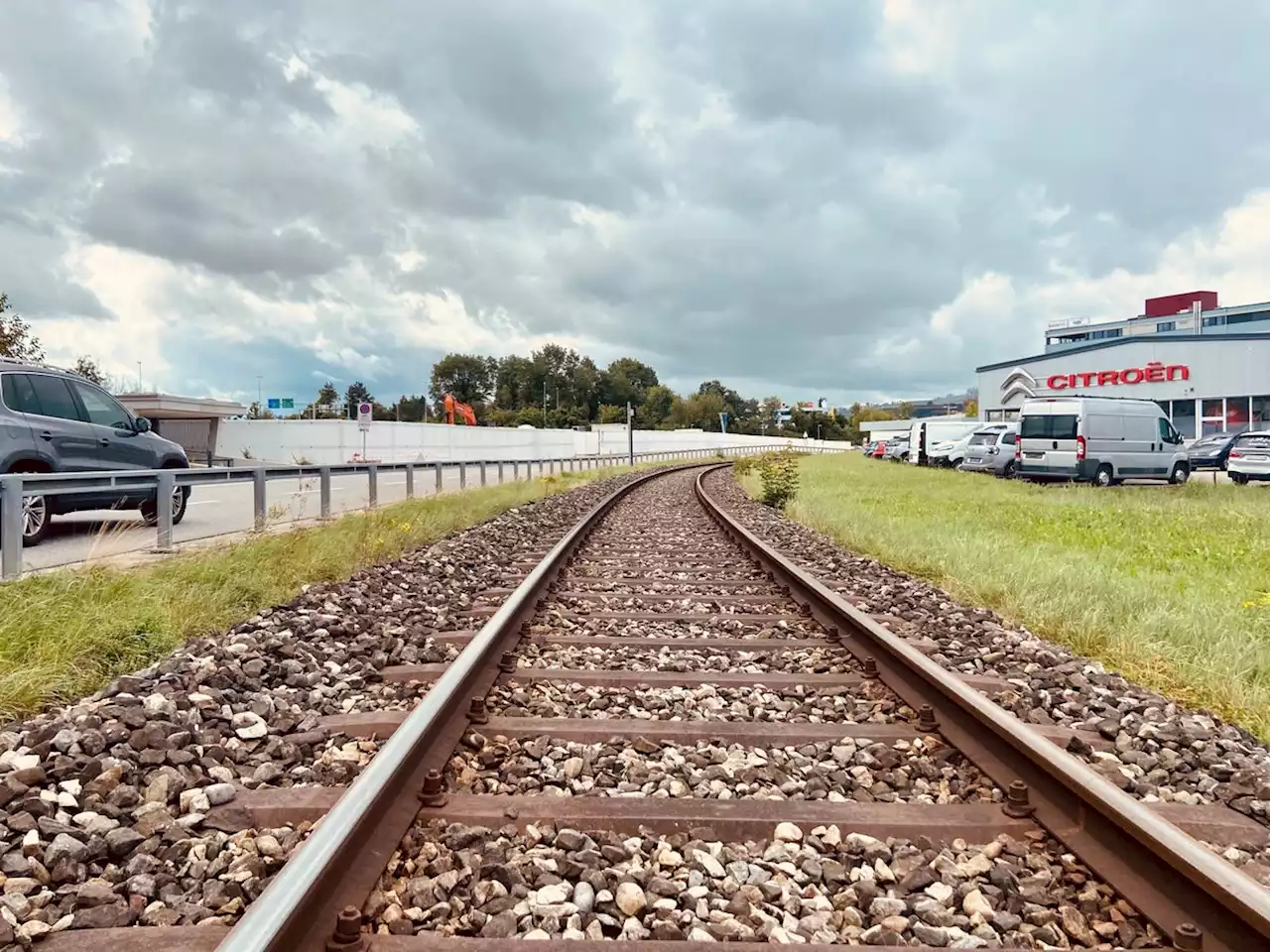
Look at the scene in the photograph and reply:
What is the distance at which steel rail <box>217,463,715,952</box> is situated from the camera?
213cm

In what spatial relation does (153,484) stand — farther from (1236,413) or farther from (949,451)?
(1236,413)

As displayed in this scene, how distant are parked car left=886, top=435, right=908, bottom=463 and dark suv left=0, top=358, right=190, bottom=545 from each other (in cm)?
4261

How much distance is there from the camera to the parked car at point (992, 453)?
28.8 metres

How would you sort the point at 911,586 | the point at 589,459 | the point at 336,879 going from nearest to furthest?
the point at 336,879, the point at 911,586, the point at 589,459

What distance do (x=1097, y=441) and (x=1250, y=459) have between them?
5.05m

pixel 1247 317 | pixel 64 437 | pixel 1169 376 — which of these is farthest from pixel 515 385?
pixel 64 437

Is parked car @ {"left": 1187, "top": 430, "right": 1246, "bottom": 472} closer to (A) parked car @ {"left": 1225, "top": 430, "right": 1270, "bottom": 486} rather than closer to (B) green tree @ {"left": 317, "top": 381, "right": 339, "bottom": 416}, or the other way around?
Answer: (A) parked car @ {"left": 1225, "top": 430, "right": 1270, "bottom": 486}

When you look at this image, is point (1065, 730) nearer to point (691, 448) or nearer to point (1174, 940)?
point (1174, 940)

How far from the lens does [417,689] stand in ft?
15.0

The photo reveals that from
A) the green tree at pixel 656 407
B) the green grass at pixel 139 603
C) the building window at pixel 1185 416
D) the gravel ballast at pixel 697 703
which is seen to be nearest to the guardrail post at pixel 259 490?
the green grass at pixel 139 603

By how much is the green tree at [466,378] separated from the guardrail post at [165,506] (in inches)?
6192

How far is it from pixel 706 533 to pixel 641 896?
34.2 feet

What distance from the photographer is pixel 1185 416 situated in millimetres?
46688

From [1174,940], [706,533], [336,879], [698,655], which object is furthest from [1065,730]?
[706,533]
